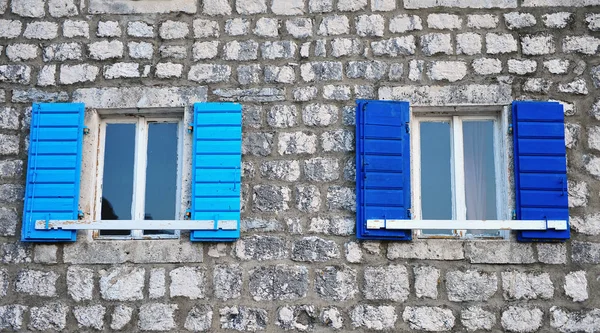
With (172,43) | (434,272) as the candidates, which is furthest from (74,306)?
(434,272)

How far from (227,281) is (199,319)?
1.03 ft

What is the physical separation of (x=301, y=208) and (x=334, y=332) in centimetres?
87

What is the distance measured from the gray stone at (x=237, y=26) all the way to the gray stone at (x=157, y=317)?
2022 mm

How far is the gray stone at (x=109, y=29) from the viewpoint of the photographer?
18.2ft

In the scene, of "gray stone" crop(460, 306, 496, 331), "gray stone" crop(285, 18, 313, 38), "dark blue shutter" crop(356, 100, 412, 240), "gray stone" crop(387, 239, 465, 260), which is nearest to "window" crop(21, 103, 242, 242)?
"gray stone" crop(285, 18, 313, 38)

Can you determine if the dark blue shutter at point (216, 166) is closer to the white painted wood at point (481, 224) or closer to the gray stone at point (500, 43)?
the white painted wood at point (481, 224)

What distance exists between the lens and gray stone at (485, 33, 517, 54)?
5.38 m

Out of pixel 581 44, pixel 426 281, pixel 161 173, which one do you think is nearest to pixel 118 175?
pixel 161 173

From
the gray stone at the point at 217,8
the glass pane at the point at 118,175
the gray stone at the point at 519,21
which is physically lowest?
the glass pane at the point at 118,175

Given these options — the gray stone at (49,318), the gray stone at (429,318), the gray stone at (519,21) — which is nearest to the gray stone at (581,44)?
the gray stone at (519,21)

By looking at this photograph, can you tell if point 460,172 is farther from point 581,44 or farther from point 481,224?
point 581,44

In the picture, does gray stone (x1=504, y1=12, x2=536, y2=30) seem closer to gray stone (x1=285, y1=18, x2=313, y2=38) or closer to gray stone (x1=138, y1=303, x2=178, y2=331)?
gray stone (x1=285, y1=18, x2=313, y2=38)

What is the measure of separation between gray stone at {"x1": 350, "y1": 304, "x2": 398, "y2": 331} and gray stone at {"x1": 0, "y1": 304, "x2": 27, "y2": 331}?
2.27 metres

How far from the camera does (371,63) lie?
17.7ft
